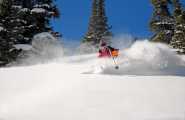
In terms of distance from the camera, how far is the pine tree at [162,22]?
104 ft

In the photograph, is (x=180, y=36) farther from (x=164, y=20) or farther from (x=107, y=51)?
(x=107, y=51)

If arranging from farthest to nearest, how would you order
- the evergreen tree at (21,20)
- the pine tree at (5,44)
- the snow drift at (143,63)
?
1. the evergreen tree at (21,20)
2. the pine tree at (5,44)
3. the snow drift at (143,63)

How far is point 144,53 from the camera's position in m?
10.1

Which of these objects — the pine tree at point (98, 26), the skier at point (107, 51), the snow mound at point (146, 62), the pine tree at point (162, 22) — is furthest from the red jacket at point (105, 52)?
the pine tree at point (98, 26)

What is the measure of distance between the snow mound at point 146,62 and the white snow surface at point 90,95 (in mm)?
40

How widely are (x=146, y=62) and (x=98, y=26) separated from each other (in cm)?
3084

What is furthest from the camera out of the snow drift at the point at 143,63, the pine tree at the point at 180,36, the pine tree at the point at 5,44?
the pine tree at the point at 180,36

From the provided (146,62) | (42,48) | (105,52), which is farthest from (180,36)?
(146,62)

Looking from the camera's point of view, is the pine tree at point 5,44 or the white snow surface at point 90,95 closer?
the white snow surface at point 90,95

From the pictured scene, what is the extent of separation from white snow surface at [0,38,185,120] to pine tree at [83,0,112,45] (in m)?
29.3

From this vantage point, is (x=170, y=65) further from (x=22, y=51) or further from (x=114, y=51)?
(x=22, y=51)

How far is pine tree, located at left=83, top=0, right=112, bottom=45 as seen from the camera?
38.8m

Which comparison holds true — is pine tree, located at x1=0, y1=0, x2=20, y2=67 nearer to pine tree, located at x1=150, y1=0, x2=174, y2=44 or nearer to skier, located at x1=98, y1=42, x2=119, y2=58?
skier, located at x1=98, y1=42, x2=119, y2=58

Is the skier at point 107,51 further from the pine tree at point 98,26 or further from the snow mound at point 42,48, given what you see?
the pine tree at point 98,26
